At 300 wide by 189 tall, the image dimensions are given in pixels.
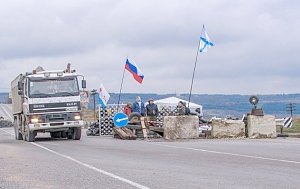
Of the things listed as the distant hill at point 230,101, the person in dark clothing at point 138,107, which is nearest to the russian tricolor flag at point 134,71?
the person in dark clothing at point 138,107

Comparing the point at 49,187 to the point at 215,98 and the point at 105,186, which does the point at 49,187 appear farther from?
the point at 215,98

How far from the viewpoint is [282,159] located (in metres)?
15.2

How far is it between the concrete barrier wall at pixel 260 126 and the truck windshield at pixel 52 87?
7.76m

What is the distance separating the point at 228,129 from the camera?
27.2 m

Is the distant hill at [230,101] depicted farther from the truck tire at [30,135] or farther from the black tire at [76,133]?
the truck tire at [30,135]

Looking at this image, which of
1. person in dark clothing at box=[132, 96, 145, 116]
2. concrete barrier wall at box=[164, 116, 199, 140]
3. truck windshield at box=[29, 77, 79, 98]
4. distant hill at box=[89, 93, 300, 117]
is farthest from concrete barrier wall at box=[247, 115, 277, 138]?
distant hill at box=[89, 93, 300, 117]

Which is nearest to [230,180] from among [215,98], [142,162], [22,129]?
[142,162]

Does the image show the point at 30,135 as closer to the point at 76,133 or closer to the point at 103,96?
the point at 76,133

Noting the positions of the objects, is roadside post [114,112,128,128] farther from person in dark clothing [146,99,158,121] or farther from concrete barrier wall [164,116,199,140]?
person in dark clothing [146,99,158,121]

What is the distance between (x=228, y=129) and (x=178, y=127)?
225 cm

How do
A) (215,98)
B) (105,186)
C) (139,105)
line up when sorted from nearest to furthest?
(105,186) < (139,105) < (215,98)

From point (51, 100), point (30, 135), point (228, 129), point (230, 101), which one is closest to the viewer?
point (51, 100)

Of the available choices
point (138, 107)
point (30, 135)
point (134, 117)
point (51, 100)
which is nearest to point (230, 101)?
point (138, 107)

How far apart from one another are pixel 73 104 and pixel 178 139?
4.80m
